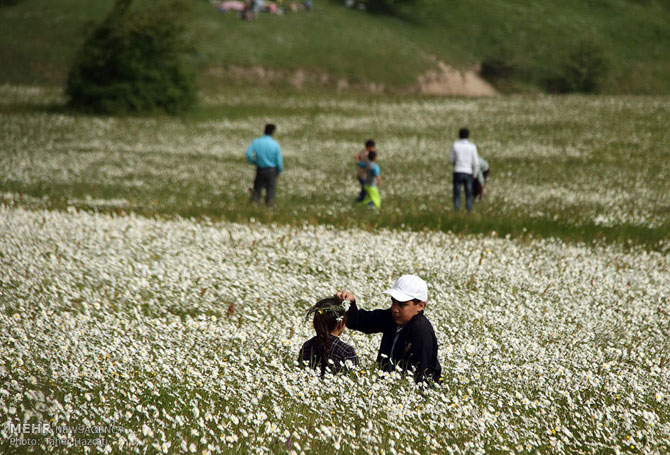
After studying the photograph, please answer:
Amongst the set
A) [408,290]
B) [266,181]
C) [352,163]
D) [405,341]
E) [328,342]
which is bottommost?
[352,163]

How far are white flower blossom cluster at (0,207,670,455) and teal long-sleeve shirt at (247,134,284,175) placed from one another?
19.0ft

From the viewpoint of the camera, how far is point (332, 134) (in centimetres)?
4053

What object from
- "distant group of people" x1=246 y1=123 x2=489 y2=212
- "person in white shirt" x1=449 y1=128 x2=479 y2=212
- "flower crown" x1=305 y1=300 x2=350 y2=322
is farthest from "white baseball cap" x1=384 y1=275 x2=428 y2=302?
"person in white shirt" x1=449 y1=128 x2=479 y2=212

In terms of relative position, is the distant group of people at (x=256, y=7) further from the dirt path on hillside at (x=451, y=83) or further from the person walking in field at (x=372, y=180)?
the person walking in field at (x=372, y=180)

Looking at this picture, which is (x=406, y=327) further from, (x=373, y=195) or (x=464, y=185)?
(x=464, y=185)

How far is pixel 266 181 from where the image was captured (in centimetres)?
1816

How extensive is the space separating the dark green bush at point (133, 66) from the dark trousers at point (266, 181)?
28479 millimetres

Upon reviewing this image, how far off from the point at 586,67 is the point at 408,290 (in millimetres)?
75291

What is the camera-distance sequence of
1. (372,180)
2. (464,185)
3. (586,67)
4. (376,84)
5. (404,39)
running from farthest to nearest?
(404,39)
(586,67)
(376,84)
(372,180)
(464,185)

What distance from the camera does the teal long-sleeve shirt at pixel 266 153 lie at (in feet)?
57.8

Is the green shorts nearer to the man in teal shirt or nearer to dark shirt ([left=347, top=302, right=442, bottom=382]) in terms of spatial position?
the man in teal shirt

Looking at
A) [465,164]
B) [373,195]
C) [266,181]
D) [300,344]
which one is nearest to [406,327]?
[300,344]

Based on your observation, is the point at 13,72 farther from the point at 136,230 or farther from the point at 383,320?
the point at 383,320

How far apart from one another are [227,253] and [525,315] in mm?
5271
